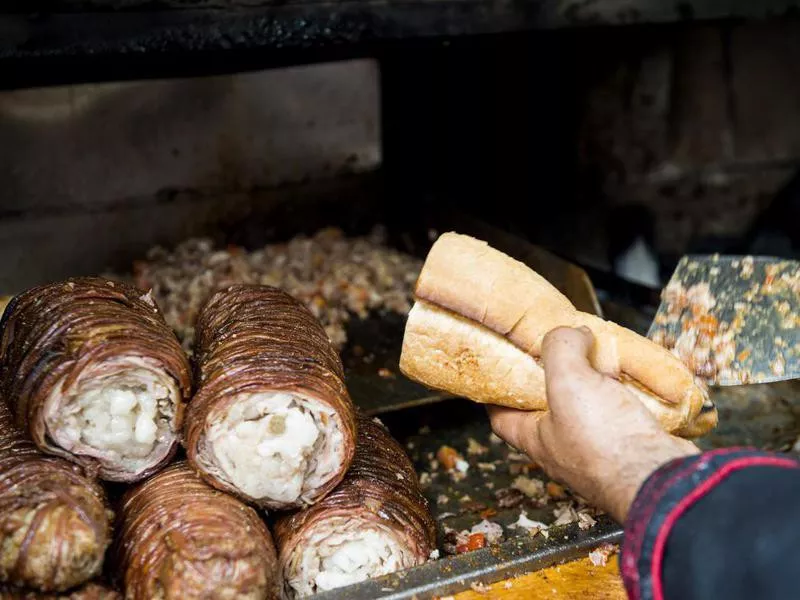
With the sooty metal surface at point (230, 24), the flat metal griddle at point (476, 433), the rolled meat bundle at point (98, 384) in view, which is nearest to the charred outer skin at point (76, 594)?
the rolled meat bundle at point (98, 384)

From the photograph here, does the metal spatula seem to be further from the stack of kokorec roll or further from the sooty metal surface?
the sooty metal surface

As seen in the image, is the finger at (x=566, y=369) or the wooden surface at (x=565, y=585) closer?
the finger at (x=566, y=369)

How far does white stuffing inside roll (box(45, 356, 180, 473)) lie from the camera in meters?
2.24

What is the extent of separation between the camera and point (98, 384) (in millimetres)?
2250

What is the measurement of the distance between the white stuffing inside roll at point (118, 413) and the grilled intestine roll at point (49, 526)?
0.10m

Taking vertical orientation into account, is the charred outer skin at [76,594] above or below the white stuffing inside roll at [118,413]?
below

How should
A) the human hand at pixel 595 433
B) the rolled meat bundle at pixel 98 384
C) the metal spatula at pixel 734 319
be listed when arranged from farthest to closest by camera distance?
the metal spatula at pixel 734 319 < the rolled meat bundle at pixel 98 384 < the human hand at pixel 595 433

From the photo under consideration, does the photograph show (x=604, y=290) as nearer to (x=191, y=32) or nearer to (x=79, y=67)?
(x=191, y=32)

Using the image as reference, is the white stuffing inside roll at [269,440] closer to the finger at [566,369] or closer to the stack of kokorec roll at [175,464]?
the stack of kokorec roll at [175,464]

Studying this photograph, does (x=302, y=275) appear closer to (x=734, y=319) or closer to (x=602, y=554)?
(x=734, y=319)

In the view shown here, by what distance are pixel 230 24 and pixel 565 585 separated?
242 centimetres

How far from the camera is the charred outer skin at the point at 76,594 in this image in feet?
6.81

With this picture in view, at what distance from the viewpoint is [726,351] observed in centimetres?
271

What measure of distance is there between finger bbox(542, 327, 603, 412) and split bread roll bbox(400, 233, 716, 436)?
197 millimetres
